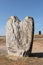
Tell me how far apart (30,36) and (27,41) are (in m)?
0.42

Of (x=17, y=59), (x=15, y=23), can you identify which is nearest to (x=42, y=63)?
(x=17, y=59)

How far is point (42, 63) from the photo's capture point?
14109mm

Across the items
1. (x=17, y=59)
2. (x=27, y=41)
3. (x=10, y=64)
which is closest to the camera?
(x=10, y=64)

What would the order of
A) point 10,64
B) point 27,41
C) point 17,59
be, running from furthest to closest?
point 27,41, point 17,59, point 10,64

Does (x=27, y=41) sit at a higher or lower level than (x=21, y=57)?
higher

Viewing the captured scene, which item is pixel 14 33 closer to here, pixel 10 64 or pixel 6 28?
pixel 6 28

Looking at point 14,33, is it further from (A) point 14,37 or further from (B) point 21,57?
(B) point 21,57

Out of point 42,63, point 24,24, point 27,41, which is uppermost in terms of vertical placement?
point 24,24

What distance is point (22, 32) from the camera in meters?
16.2

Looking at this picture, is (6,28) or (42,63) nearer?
(42,63)

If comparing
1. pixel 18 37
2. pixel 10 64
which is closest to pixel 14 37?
pixel 18 37

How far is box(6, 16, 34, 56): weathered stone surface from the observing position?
16.0 m

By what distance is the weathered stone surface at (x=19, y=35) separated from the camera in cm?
1598

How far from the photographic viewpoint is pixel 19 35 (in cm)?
1631
